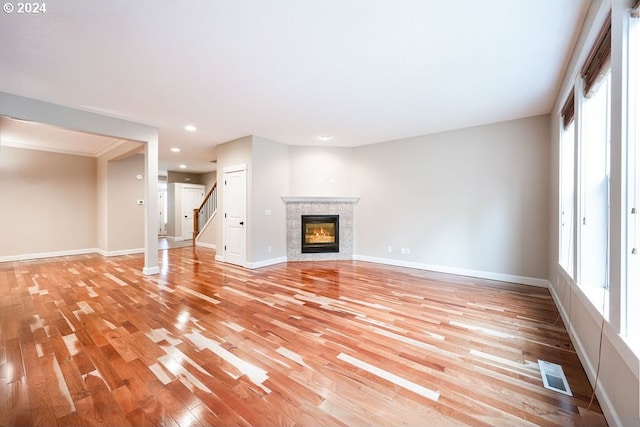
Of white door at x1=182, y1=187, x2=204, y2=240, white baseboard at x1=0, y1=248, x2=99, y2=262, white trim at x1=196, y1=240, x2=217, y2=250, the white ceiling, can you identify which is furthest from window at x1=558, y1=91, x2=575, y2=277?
white door at x1=182, y1=187, x2=204, y2=240

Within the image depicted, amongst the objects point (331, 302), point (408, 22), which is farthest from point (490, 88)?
point (331, 302)

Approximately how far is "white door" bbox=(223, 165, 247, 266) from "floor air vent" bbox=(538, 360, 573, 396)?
15.9 feet

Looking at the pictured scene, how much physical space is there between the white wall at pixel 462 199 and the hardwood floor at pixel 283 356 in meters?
0.80

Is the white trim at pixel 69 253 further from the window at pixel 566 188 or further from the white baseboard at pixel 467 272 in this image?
the window at pixel 566 188

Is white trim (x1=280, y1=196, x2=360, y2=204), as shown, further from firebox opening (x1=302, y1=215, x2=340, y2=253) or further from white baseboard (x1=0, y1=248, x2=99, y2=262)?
white baseboard (x1=0, y1=248, x2=99, y2=262)

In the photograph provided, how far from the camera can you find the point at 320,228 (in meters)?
6.35

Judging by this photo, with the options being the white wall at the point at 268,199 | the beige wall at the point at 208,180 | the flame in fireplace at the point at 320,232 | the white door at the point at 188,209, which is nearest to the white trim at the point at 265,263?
the white wall at the point at 268,199

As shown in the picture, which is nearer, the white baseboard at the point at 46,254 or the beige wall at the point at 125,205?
the white baseboard at the point at 46,254

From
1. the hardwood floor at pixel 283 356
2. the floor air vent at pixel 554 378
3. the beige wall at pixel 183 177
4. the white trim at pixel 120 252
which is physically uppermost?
the beige wall at pixel 183 177

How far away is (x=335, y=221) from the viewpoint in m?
6.27

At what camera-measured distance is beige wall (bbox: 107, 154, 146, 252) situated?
259 inches

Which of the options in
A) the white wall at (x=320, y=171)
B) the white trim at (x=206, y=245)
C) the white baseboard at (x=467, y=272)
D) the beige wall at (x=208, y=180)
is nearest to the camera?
the white baseboard at (x=467, y=272)

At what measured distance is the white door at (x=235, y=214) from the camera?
17.9ft

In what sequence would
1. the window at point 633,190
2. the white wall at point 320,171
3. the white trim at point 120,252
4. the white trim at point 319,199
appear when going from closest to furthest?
the window at point 633,190 < the white trim at point 319,199 < the white wall at point 320,171 < the white trim at point 120,252
